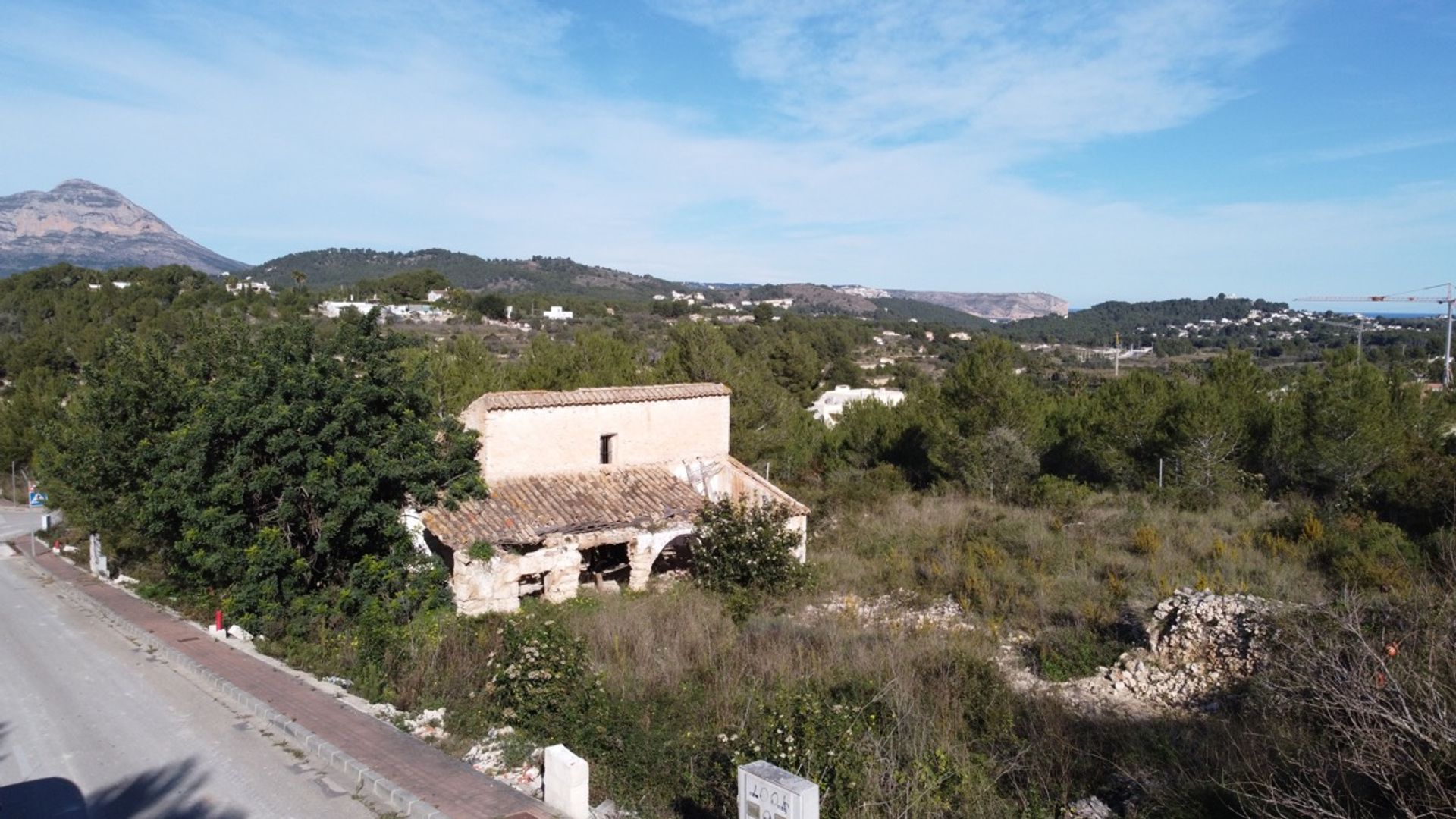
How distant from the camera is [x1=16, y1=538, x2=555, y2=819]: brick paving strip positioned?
6.94 metres

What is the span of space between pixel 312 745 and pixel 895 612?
787cm

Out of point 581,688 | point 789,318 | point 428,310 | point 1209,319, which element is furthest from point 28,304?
point 1209,319

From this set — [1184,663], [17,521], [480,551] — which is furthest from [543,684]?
[17,521]

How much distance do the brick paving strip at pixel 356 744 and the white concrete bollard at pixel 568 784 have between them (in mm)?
126

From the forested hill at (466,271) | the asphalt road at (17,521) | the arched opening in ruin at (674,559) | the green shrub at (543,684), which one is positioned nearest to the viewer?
the green shrub at (543,684)

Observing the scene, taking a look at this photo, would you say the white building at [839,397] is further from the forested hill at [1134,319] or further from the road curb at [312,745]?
the forested hill at [1134,319]

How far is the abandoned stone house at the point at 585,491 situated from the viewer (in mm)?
13359

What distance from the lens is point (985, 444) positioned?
71.4ft

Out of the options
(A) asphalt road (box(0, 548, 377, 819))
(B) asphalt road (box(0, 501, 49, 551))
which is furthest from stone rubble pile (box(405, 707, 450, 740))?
(B) asphalt road (box(0, 501, 49, 551))

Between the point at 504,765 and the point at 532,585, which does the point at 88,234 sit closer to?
the point at 532,585

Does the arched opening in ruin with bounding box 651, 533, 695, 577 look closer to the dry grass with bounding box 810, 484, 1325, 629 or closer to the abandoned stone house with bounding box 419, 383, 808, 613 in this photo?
the abandoned stone house with bounding box 419, 383, 808, 613

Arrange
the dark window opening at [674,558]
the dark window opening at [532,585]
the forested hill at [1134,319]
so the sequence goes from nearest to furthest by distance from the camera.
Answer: the dark window opening at [532,585] → the dark window opening at [674,558] → the forested hill at [1134,319]

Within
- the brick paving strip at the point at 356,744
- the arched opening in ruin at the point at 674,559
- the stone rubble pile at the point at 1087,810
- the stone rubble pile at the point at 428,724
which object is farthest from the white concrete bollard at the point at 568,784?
the arched opening in ruin at the point at 674,559

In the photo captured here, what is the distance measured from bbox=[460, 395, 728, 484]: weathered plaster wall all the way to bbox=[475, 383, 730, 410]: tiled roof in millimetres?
85
